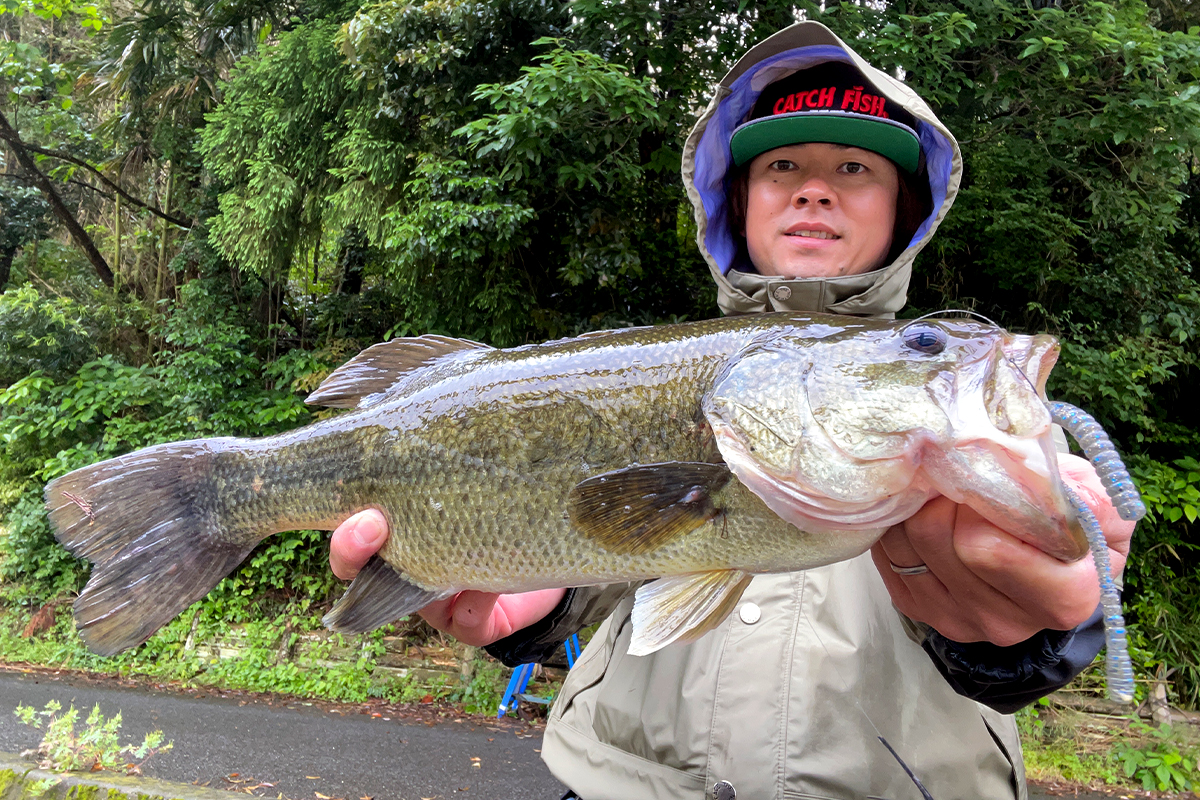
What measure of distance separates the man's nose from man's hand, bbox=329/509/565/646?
143cm

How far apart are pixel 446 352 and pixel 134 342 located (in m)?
11.4

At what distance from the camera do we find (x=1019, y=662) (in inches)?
63.9

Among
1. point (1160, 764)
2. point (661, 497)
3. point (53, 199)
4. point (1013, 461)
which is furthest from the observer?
point (53, 199)

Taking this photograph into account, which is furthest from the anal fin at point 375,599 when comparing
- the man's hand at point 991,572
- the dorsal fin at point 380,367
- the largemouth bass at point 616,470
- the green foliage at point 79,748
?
the green foliage at point 79,748

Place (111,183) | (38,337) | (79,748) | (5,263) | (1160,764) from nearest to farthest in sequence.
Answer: (79,748), (1160,764), (38,337), (111,183), (5,263)

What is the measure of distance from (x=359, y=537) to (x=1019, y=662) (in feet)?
5.05

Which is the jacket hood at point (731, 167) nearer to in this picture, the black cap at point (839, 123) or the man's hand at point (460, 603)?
the black cap at point (839, 123)

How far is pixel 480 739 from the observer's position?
670 cm

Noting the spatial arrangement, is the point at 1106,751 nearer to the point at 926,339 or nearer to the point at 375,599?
the point at 926,339

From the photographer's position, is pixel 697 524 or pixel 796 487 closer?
pixel 796 487

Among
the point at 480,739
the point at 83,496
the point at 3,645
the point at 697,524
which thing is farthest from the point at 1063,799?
the point at 3,645

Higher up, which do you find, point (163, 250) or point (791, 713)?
point (163, 250)

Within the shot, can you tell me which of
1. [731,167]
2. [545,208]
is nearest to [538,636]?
[731,167]

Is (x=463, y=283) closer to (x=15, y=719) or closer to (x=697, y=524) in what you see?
(x=15, y=719)
